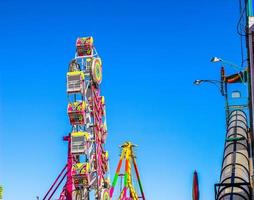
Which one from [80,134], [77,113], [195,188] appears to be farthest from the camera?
[77,113]

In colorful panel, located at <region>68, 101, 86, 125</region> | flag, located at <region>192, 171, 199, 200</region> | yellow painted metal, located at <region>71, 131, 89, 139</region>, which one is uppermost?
colorful panel, located at <region>68, 101, 86, 125</region>

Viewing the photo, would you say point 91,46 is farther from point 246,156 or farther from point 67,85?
point 246,156

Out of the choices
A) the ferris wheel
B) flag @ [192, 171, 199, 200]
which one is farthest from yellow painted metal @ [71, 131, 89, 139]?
flag @ [192, 171, 199, 200]

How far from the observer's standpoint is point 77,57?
250ft

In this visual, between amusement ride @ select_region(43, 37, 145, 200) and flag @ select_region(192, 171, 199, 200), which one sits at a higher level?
amusement ride @ select_region(43, 37, 145, 200)

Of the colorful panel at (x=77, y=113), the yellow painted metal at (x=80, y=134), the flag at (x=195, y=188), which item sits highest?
the colorful panel at (x=77, y=113)

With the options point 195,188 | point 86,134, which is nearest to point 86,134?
point 86,134

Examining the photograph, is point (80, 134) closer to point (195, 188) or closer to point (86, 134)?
point (86, 134)

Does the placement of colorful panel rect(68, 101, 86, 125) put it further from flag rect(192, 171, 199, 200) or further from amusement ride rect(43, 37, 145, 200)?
flag rect(192, 171, 199, 200)

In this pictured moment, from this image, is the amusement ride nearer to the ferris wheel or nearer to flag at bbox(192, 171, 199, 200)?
the ferris wheel

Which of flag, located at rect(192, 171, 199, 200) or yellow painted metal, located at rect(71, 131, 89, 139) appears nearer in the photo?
flag, located at rect(192, 171, 199, 200)

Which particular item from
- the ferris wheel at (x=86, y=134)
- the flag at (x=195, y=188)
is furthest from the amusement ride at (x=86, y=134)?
the flag at (x=195, y=188)

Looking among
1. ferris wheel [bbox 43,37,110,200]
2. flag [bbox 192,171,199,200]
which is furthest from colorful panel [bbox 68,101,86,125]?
flag [bbox 192,171,199,200]

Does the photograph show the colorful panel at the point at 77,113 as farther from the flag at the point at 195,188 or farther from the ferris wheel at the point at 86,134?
the flag at the point at 195,188
